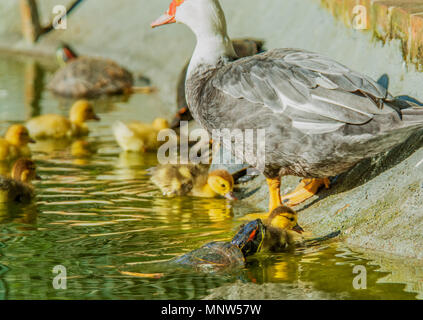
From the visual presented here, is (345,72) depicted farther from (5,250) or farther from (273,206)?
(5,250)

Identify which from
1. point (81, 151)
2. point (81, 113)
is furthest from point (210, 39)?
point (81, 113)

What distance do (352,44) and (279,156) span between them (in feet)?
6.40

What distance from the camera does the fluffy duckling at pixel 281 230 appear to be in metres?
4.14

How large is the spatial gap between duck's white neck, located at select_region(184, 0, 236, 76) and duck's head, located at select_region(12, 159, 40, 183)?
1.53 meters

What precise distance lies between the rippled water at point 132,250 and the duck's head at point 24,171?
108 millimetres

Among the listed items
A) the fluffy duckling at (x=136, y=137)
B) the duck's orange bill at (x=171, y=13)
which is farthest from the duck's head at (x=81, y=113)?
the duck's orange bill at (x=171, y=13)

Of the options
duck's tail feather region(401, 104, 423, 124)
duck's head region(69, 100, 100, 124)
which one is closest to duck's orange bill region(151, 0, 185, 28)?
duck's tail feather region(401, 104, 423, 124)

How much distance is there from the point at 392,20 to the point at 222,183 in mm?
1687

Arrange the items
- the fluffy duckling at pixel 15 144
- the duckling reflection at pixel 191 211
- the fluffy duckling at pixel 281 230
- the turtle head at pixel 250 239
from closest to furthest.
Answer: the turtle head at pixel 250 239 → the fluffy duckling at pixel 281 230 → the duckling reflection at pixel 191 211 → the fluffy duckling at pixel 15 144

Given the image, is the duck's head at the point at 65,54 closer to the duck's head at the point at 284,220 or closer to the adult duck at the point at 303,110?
the adult duck at the point at 303,110

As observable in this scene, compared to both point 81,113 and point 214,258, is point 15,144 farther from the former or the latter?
point 214,258

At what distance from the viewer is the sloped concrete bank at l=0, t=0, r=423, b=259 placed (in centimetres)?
419

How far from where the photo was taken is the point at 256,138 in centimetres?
447
